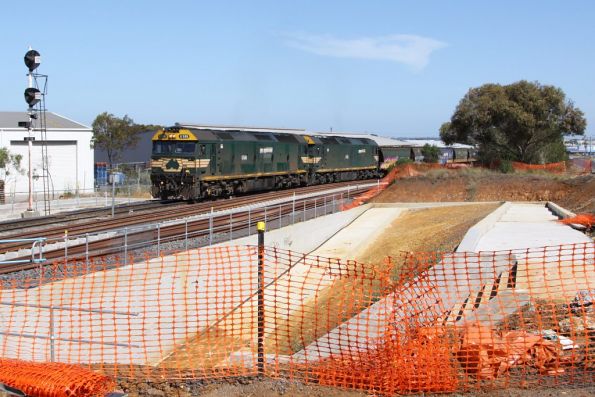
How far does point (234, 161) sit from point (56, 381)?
27.7 metres

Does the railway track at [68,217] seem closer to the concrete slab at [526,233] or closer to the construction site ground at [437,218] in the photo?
the construction site ground at [437,218]

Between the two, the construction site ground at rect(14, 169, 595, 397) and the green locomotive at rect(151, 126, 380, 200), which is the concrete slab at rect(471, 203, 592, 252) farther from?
the green locomotive at rect(151, 126, 380, 200)

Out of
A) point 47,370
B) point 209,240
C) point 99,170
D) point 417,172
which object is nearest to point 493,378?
point 47,370

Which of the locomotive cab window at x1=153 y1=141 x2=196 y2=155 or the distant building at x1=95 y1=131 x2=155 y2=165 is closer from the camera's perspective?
the locomotive cab window at x1=153 y1=141 x2=196 y2=155

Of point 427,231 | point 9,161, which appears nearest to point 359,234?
point 427,231

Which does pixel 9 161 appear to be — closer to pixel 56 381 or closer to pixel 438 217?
pixel 438 217

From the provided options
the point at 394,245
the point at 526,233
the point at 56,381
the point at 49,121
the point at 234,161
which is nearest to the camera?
the point at 56,381

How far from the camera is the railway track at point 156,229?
1738 cm

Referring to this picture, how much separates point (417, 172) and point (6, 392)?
37.5m

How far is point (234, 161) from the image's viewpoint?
113 ft

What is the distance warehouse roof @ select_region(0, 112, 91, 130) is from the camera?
161 ft

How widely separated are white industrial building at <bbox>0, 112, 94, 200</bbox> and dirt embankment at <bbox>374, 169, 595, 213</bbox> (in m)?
21.9

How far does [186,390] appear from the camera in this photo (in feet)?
24.8

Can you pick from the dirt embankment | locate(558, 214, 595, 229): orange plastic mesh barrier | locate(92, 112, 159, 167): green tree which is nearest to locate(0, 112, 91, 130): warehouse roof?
locate(92, 112, 159, 167): green tree
